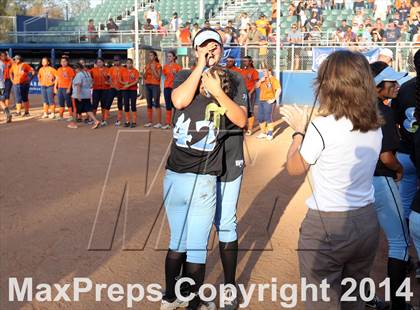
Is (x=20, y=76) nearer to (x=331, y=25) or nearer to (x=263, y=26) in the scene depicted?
(x=263, y=26)

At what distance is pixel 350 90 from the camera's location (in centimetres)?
266

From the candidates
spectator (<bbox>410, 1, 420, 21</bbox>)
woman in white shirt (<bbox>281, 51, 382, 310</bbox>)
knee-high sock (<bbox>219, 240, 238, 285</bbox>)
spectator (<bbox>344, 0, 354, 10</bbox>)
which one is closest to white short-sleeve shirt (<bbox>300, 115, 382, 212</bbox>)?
woman in white shirt (<bbox>281, 51, 382, 310</bbox>)

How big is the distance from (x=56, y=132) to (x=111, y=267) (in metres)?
9.56

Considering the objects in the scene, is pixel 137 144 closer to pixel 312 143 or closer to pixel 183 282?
pixel 183 282

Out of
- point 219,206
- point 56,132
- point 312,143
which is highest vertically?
point 312,143

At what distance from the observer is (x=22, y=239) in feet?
17.8

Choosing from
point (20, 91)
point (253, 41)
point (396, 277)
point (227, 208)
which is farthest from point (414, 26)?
point (227, 208)

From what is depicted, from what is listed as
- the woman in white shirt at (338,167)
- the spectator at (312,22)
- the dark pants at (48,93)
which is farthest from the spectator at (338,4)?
the woman in white shirt at (338,167)

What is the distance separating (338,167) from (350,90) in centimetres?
41

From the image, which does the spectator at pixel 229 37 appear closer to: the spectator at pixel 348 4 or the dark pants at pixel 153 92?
the spectator at pixel 348 4

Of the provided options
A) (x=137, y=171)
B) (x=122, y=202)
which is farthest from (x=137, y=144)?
(x=122, y=202)

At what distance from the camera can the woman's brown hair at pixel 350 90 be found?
266 centimetres

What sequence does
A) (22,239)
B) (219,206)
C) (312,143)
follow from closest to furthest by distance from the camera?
(312,143)
(219,206)
(22,239)

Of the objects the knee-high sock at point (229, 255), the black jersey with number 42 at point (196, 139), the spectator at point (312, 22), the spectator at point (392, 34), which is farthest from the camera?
the spectator at point (312, 22)
